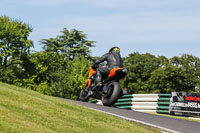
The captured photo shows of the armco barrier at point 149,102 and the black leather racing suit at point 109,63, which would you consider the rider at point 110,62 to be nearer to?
the black leather racing suit at point 109,63

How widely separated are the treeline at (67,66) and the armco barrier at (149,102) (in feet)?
111

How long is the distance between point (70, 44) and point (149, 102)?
175 ft

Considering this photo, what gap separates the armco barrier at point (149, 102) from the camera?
15906mm

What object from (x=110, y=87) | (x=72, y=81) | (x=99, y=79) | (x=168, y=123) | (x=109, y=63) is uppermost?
(x=72, y=81)

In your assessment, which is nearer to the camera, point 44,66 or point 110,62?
point 110,62

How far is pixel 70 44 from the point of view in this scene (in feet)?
226

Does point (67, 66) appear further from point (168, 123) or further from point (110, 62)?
point (168, 123)

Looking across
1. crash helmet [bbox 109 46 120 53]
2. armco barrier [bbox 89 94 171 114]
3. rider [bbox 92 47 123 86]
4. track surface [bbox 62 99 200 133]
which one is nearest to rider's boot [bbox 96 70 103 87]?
rider [bbox 92 47 123 86]

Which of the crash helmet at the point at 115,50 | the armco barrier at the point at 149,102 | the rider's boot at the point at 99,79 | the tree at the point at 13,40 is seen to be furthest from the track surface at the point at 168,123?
the tree at the point at 13,40

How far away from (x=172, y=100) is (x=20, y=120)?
35.5ft

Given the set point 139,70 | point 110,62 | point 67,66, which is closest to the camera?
point 110,62

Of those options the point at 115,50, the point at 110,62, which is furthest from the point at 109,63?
the point at 115,50

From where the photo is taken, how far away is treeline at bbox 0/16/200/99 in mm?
55562

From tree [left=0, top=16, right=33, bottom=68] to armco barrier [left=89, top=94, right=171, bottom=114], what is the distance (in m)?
41.1
